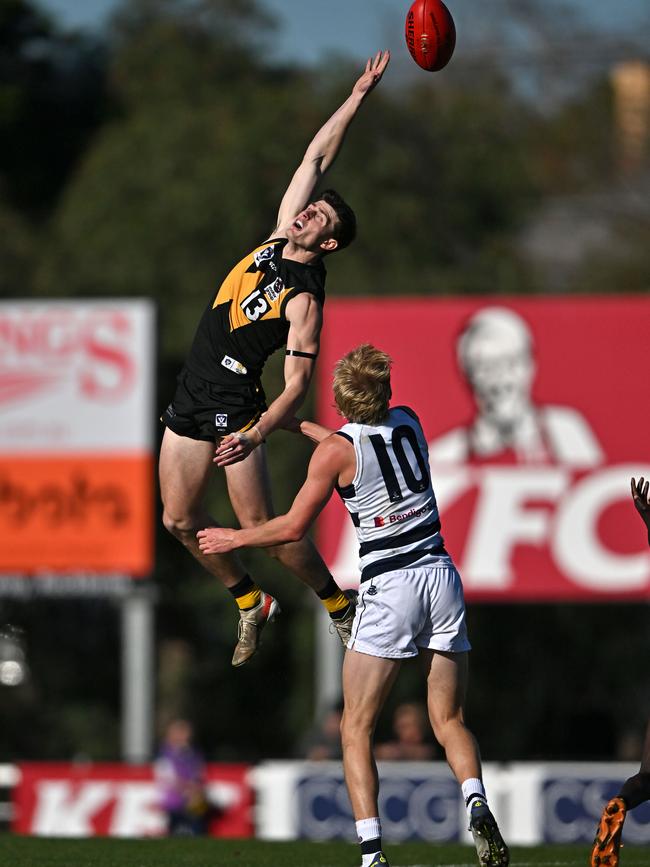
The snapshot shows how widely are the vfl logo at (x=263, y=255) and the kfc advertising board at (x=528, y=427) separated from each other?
30.5ft

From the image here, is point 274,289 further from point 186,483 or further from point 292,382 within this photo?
point 186,483

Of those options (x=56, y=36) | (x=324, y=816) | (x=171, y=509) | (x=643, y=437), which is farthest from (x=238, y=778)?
(x=56, y=36)

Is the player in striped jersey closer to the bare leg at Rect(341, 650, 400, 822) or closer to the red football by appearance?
the bare leg at Rect(341, 650, 400, 822)

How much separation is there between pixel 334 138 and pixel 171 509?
7.21 feet

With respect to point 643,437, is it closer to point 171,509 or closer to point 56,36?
point 171,509

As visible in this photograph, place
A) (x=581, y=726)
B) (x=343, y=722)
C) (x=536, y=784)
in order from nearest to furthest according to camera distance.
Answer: (x=343, y=722) → (x=536, y=784) → (x=581, y=726)

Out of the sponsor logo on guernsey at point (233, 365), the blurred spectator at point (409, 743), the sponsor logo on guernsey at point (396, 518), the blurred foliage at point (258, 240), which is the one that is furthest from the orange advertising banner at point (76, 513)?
the sponsor logo on guernsey at point (396, 518)

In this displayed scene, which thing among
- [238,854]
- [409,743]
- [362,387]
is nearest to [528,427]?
[409,743]

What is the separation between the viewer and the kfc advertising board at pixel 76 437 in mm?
20219

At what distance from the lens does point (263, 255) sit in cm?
978

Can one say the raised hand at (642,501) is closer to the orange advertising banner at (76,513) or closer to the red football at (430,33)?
the red football at (430,33)

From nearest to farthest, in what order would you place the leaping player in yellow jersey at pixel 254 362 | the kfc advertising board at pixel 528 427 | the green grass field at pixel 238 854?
the leaping player in yellow jersey at pixel 254 362
the green grass field at pixel 238 854
the kfc advertising board at pixel 528 427

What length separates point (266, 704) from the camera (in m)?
29.9

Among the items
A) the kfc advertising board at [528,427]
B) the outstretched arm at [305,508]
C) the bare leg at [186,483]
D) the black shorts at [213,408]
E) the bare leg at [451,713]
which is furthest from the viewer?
the kfc advertising board at [528,427]
